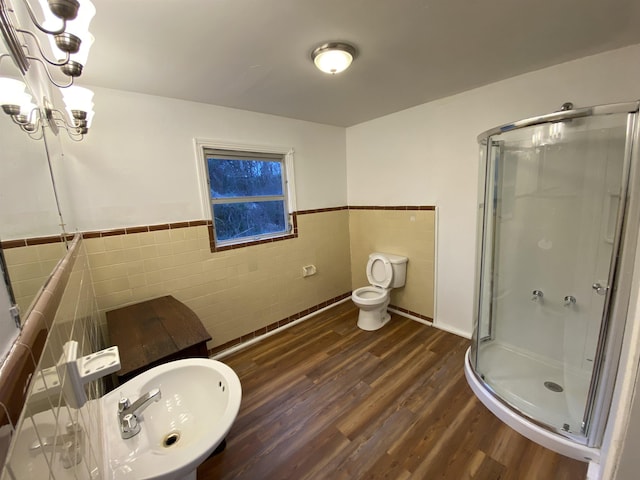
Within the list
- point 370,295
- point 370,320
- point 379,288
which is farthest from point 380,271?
point 370,320

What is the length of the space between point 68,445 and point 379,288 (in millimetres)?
2686

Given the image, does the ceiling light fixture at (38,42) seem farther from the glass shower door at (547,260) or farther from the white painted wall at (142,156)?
the glass shower door at (547,260)

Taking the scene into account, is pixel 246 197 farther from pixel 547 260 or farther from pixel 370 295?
pixel 547 260

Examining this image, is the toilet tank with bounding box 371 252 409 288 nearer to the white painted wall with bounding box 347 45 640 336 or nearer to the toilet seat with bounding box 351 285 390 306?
the toilet seat with bounding box 351 285 390 306

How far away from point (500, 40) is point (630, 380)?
172 cm

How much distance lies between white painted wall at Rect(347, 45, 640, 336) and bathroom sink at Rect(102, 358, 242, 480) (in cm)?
222

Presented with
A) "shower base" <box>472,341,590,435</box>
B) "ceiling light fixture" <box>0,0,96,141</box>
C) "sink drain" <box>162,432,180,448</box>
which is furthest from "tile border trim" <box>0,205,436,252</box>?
"shower base" <box>472,341,590,435</box>

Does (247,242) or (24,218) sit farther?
(247,242)

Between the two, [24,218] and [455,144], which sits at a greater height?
[455,144]

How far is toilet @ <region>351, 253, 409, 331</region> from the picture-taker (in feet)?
8.95

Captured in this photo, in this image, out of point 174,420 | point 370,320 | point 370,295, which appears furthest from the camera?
point 370,295

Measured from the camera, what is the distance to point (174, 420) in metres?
1.12

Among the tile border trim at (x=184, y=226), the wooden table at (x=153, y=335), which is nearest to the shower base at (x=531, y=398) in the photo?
the tile border trim at (x=184, y=226)

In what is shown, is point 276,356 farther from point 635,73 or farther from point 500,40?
point 635,73
